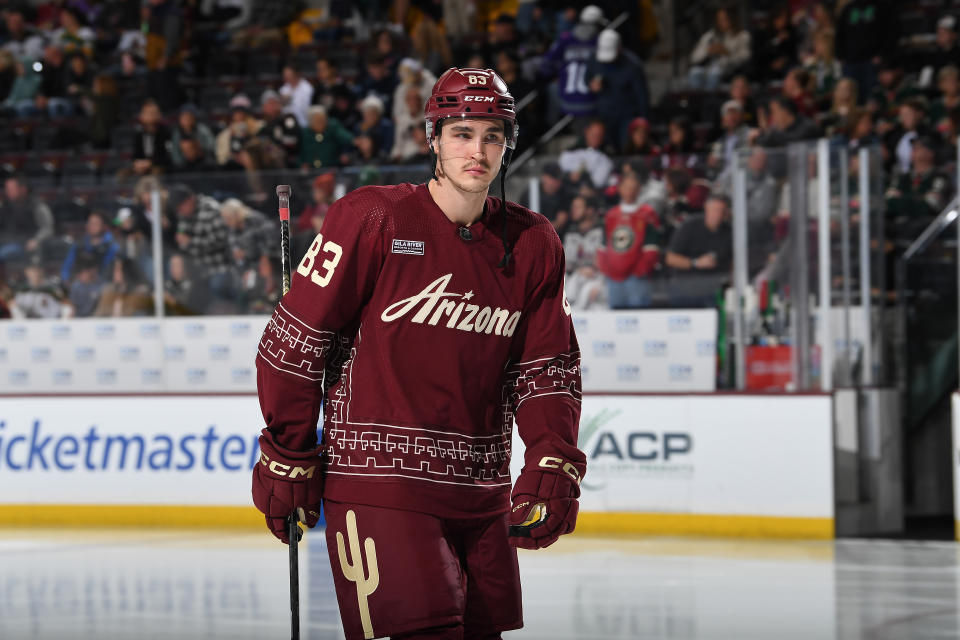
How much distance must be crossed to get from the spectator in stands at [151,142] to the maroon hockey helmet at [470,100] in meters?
10.2

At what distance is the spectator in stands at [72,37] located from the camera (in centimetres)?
1645

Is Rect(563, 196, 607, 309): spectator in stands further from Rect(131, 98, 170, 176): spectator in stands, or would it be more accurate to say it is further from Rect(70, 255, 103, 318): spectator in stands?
Rect(131, 98, 170, 176): spectator in stands

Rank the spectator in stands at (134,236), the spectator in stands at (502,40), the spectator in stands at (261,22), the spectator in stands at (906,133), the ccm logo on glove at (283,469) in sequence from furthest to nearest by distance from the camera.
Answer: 1. the spectator in stands at (261,22)
2. the spectator in stands at (502,40)
3. the spectator in stands at (906,133)
4. the spectator in stands at (134,236)
5. the ccm logo on glove at (283,469)

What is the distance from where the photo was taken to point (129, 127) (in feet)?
49.0

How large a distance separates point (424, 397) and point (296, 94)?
10.9 m

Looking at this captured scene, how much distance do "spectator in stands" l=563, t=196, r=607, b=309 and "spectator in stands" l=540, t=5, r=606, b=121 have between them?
3.12m

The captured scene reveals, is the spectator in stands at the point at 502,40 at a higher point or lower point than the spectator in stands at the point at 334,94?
higher

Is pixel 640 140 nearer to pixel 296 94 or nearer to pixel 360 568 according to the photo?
pixel 296 94

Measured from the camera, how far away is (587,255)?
30.8ft

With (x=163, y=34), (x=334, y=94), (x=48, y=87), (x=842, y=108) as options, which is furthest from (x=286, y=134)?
(x=48, y=87)

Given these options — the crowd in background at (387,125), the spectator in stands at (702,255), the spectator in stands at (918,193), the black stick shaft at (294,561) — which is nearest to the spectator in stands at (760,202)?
the crowd in background at (387,125)

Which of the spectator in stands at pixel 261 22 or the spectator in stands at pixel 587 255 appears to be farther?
the spectator in stands at pixel 261 22

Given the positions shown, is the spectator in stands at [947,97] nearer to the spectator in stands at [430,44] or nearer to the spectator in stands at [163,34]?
the spectator in stands at [430,44]

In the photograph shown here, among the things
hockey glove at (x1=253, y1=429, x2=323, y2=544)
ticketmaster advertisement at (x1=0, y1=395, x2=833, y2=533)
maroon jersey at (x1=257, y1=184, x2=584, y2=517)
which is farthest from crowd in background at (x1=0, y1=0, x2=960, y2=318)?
hockey glove at (x1=253, y1=429, x2=323, y2=544)
